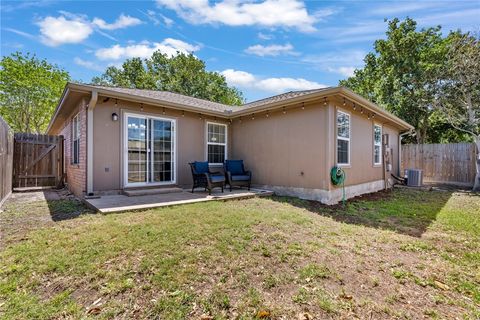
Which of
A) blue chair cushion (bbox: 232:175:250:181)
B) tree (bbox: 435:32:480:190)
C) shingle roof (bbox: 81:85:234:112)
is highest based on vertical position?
tree (bbox: 435:32:480:190)

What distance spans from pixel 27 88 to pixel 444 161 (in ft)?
81.2

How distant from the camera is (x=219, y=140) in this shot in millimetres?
8633

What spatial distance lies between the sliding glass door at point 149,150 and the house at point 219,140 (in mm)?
26

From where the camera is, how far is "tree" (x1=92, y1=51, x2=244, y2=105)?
23.3 m

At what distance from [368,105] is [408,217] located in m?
3.37

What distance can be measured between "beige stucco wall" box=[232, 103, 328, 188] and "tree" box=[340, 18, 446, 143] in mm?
9855

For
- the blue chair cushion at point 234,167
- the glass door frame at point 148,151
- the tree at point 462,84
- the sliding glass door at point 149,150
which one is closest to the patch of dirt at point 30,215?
the glass door frame at point 148,151

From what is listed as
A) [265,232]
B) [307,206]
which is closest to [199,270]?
[265,232]

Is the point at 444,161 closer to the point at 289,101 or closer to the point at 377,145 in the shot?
the point at 377,145

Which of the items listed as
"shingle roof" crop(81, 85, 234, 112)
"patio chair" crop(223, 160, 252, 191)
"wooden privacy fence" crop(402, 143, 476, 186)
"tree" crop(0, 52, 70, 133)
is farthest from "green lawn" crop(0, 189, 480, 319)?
"tree" crop(0, 52, 70, 133)

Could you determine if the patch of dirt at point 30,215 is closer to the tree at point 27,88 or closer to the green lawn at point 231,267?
the green lawn at point 231,267

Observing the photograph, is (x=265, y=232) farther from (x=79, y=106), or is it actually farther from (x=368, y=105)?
(x=79, y=106)

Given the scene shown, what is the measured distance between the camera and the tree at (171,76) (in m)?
23.3

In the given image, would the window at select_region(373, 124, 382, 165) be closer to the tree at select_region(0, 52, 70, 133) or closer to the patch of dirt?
the patch of dirt
